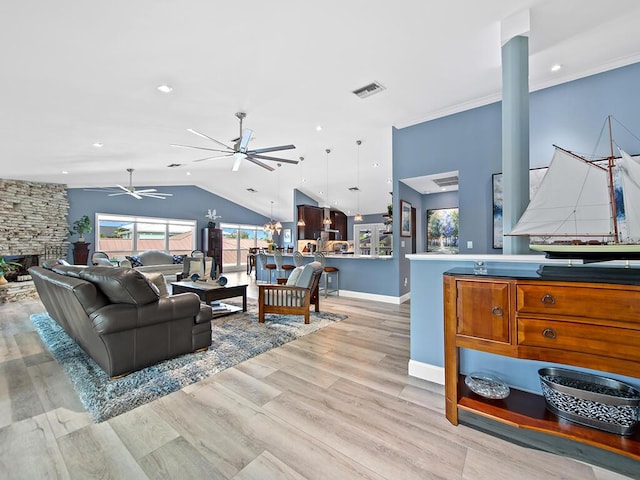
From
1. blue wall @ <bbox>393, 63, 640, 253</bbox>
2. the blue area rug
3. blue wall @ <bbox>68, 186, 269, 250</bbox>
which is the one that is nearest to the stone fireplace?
blue wall @ <bbox>68, 186, 269, 250</bbox>

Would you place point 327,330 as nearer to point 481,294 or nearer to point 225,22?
point 481,294

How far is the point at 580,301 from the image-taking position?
4.72 feet

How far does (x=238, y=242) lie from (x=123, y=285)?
992 centimetres

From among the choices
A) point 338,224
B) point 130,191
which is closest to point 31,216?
point 130,191

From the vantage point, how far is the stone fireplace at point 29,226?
5883mm

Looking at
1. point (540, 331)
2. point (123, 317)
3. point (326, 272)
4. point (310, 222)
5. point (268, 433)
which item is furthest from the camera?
point (310, 222)

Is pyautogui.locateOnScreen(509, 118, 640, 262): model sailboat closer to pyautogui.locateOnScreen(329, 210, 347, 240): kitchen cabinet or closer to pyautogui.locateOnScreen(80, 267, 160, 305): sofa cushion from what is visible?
pyautogui.locateOnScreen(80, 267, 160, 305): sofa cushion

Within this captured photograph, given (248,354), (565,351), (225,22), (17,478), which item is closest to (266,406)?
(248,354)

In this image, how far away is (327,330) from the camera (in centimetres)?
372

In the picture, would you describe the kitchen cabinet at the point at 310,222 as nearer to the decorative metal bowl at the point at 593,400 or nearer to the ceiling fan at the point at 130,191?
the ceiling fan at the point at 130,191

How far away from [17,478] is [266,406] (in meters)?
1.31

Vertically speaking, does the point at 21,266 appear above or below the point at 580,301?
below

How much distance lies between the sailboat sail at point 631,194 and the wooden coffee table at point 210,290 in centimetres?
425

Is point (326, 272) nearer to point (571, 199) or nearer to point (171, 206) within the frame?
point (571, 199)
